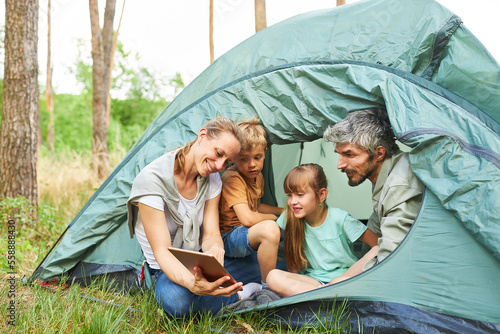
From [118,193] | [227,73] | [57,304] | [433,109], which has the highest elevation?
[227,73]

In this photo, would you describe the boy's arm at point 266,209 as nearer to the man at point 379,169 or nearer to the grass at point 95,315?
the man at point 379,169

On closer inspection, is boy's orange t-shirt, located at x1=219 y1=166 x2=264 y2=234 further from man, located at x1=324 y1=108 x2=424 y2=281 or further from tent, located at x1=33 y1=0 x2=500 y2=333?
man, located at x1=324 y1=108 x2=424 y2=281

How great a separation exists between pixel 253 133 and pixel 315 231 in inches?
24.6

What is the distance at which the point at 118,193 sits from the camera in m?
2.62

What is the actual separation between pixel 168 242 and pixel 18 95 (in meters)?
2.37

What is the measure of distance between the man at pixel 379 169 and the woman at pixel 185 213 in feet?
1.79

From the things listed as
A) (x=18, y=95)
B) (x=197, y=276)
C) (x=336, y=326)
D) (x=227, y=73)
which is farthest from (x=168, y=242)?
(x=18, y=95)

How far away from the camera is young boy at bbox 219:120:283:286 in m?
2.41

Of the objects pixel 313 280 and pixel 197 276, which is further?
pixel 313 280

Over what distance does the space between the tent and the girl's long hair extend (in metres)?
0.21

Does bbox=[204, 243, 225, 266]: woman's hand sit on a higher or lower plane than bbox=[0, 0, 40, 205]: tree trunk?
lower

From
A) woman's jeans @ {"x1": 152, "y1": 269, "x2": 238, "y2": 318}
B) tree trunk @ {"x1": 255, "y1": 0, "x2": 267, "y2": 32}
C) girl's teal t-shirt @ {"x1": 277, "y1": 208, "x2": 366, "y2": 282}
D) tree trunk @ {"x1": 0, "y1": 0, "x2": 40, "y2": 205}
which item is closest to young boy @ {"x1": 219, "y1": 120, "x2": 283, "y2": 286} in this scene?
girl's teal t-shirt @ {"x1": 277, "y1": 208, "x2": 366, "y2": 282}

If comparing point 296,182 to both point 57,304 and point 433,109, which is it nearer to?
point 433,109

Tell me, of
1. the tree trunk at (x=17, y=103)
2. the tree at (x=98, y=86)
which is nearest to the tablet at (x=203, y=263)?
the tree trunk at (x=17, y=103)
